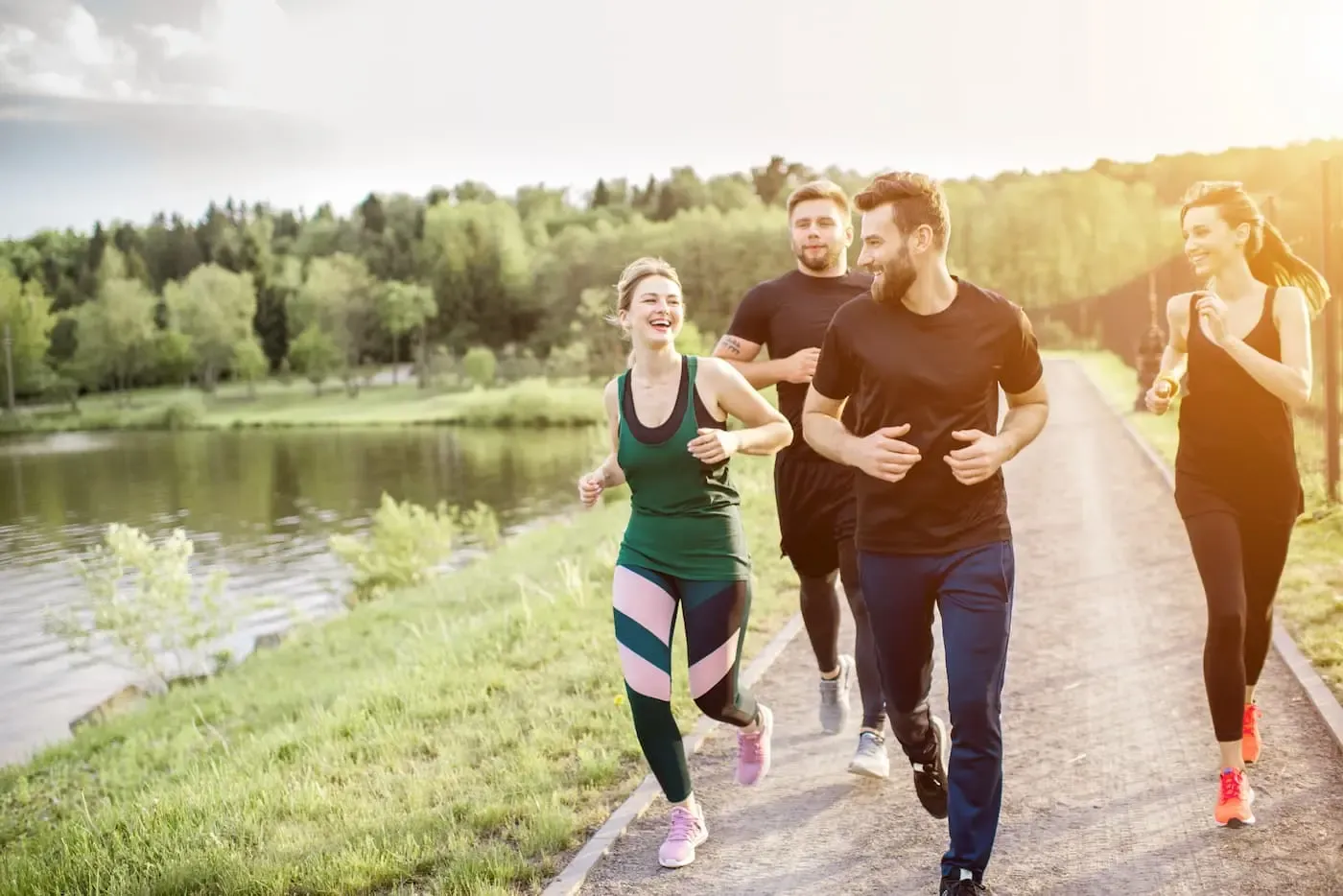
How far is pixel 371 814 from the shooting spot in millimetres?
5277

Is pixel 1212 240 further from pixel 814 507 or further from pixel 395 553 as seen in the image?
pixel 395 553

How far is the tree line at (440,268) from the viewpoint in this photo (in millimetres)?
73125

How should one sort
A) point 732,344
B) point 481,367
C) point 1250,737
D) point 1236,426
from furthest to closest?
point 481,367 < point 732,344 < point 1250,737 < point 1236,426

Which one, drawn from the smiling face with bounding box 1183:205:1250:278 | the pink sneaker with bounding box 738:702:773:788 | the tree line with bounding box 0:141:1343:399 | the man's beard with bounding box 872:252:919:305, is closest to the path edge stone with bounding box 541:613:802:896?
the pink sneaker with bounding box 738:702:773:788

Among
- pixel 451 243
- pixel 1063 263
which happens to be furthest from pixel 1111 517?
pixel 451 243

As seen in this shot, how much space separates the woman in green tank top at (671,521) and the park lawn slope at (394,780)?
0.82 metres

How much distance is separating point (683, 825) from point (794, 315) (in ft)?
7.73

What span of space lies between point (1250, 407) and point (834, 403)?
1.81 meters

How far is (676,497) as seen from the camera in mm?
4477

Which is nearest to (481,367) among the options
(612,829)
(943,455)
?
(612,829)

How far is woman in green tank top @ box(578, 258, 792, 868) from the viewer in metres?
4.46

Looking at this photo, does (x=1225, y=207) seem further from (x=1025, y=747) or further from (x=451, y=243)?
(x=451, y=243)

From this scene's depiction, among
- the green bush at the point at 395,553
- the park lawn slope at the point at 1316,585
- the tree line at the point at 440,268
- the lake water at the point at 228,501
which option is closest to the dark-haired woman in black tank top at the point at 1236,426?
the park lawn slope at the point at 1316,585

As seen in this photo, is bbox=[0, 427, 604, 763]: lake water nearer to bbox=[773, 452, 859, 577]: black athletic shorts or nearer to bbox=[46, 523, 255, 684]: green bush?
bbox=[46, 523, 255, 684]: green bush
